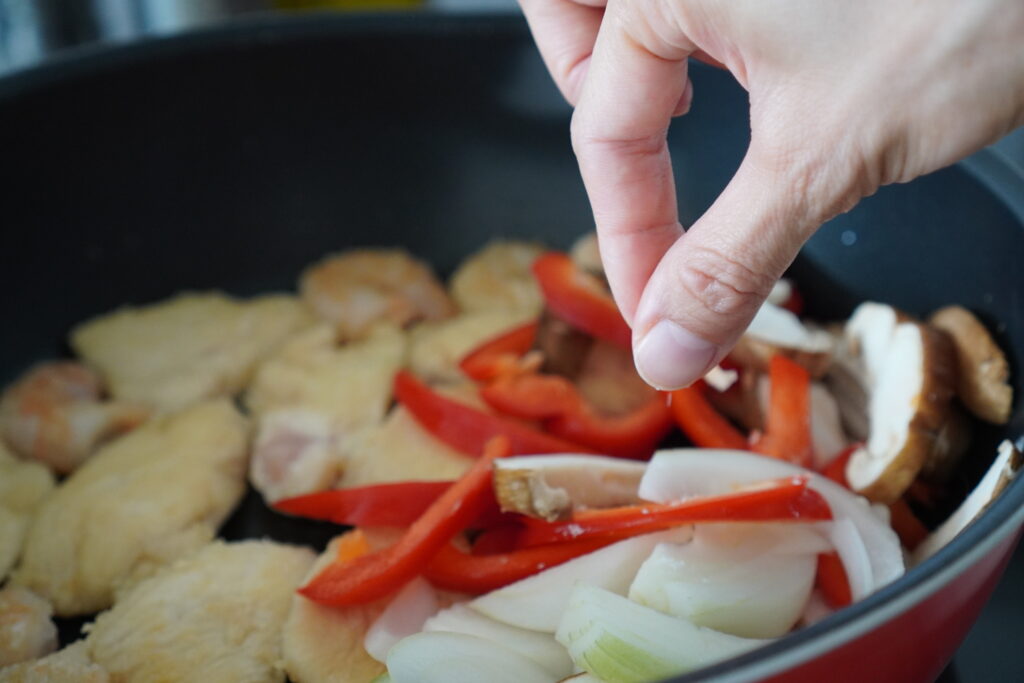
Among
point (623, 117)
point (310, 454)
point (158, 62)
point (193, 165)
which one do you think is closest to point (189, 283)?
point (193, 165)

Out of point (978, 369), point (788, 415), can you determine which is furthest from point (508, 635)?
point (978, 369)

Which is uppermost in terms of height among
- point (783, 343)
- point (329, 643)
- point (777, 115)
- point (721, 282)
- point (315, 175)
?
point (777, 115)

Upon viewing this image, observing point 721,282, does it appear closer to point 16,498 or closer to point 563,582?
point 563,582

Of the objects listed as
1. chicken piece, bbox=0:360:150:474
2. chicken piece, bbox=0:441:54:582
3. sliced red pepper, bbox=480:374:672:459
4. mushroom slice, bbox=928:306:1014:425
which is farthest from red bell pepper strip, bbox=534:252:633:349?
chicken piece, bbox=0:441:54:582

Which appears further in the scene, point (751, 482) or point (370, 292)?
point (370, 292)

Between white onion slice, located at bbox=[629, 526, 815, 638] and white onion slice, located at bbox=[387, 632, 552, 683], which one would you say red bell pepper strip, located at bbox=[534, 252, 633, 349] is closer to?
white onion slice, located at bbox=[629, 526, 815, 638]
